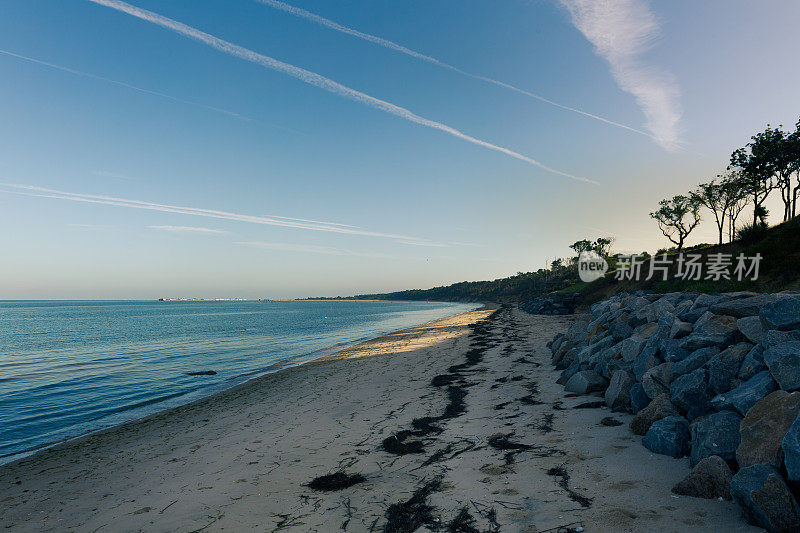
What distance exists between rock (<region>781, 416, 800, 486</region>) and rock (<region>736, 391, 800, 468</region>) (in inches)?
7.5

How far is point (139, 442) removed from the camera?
10609 millimetres

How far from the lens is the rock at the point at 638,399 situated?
7.68 metres

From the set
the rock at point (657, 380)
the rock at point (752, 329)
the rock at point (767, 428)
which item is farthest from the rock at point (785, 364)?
the rock at point (657, 380)

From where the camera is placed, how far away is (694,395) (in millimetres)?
6191

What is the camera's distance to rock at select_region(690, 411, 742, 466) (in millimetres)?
4785

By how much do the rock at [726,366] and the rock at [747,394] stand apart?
0.41 metres

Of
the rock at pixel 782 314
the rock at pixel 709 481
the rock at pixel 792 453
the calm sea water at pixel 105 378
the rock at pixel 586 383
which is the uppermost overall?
the rock at pixel 782 314

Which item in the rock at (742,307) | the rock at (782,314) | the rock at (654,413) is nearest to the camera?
the rock at (782,314)

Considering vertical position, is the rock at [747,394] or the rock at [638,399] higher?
the rock at [747,394]

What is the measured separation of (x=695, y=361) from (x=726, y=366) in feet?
2.71

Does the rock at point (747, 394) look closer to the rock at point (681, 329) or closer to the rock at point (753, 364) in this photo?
the rock at point (753, 364)

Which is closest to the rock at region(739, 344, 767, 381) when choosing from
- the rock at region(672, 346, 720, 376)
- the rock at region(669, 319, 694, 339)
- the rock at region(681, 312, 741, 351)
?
the rock at region(672, 346, 720, 376)

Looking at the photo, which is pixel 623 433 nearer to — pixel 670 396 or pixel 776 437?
pixel 670 396

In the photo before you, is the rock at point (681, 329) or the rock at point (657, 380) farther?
the rock at point (681, 329)
